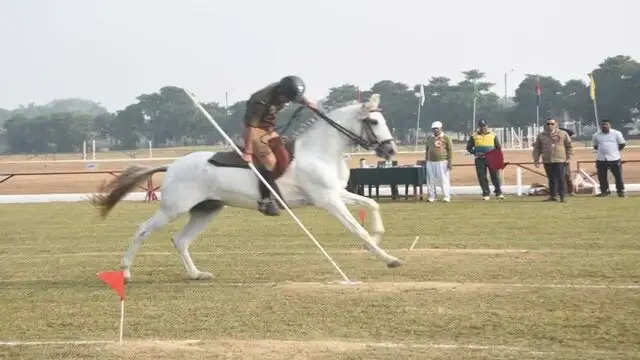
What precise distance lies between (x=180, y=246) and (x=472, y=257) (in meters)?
4.23

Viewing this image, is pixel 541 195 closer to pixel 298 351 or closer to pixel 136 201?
pixel 136 201

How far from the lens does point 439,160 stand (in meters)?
31.3

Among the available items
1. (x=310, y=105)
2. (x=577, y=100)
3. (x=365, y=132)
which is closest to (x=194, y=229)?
(x=310, y=105)

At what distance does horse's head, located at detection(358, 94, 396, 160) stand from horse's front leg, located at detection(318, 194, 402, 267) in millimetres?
946

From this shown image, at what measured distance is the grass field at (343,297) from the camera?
29.8 ft

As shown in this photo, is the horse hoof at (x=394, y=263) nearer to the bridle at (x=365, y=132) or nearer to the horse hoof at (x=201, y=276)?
the bridle at (x=365, y=132)

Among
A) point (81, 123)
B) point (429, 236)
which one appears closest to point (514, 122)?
point (81, 123)

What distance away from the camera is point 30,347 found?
30.9 feet

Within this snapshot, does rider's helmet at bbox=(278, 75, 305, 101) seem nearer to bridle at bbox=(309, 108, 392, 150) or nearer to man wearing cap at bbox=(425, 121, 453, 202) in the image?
bridle at bbox=(309, 108, 392, 150)

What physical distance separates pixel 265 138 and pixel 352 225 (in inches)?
64.0

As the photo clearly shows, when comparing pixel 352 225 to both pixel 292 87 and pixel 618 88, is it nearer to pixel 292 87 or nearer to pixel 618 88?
pixel 292 87

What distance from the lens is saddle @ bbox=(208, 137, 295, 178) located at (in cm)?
1388

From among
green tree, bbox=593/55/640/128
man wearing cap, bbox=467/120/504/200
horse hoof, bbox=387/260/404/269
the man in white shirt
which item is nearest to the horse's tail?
horse hoof, bbox=387/260/404/269

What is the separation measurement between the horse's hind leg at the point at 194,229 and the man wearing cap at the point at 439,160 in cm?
1730
